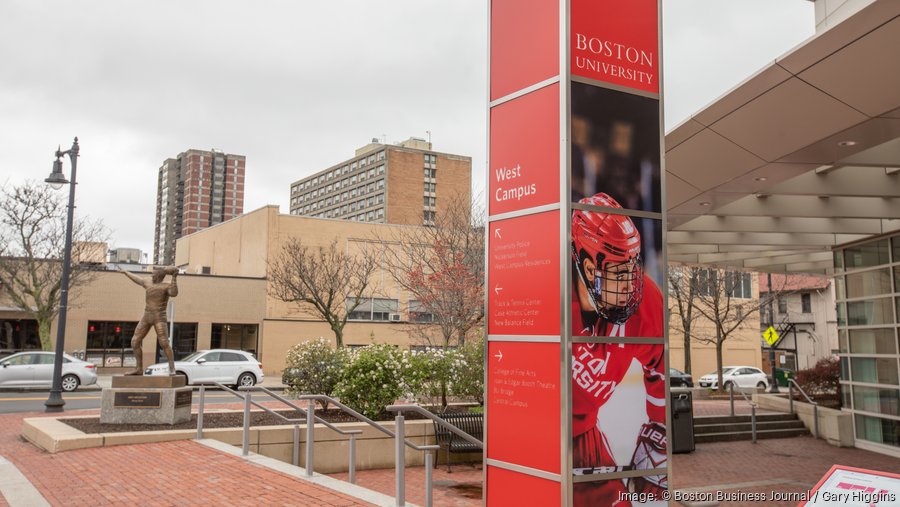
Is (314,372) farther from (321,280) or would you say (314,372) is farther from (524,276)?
(321,280)

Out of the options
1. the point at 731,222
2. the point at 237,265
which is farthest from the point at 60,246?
Answer: the point at 731,222

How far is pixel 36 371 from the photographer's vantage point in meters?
25.0

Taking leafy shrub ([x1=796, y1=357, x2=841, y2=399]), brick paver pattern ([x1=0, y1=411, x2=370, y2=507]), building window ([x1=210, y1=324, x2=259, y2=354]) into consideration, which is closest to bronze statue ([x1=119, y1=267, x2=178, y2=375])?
brick paver pattern ([x1=0, y1=411, x2=370, y2=507])

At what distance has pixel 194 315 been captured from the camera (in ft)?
133

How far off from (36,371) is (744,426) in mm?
22989

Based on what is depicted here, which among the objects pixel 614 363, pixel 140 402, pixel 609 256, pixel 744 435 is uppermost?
pixel 609 256

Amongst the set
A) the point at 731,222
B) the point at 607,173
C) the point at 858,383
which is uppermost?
the point at 731,222

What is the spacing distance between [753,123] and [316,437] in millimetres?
8864

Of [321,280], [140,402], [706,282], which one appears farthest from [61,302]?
[706,282]

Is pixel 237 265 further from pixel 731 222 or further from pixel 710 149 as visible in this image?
pixel 710 149

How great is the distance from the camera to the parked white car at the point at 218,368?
26.8 m

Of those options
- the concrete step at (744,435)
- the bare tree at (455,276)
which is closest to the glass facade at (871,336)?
the concrete step at (744,435)

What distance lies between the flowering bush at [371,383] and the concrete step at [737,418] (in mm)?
8066

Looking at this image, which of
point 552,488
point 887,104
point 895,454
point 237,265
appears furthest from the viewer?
point 237,265
